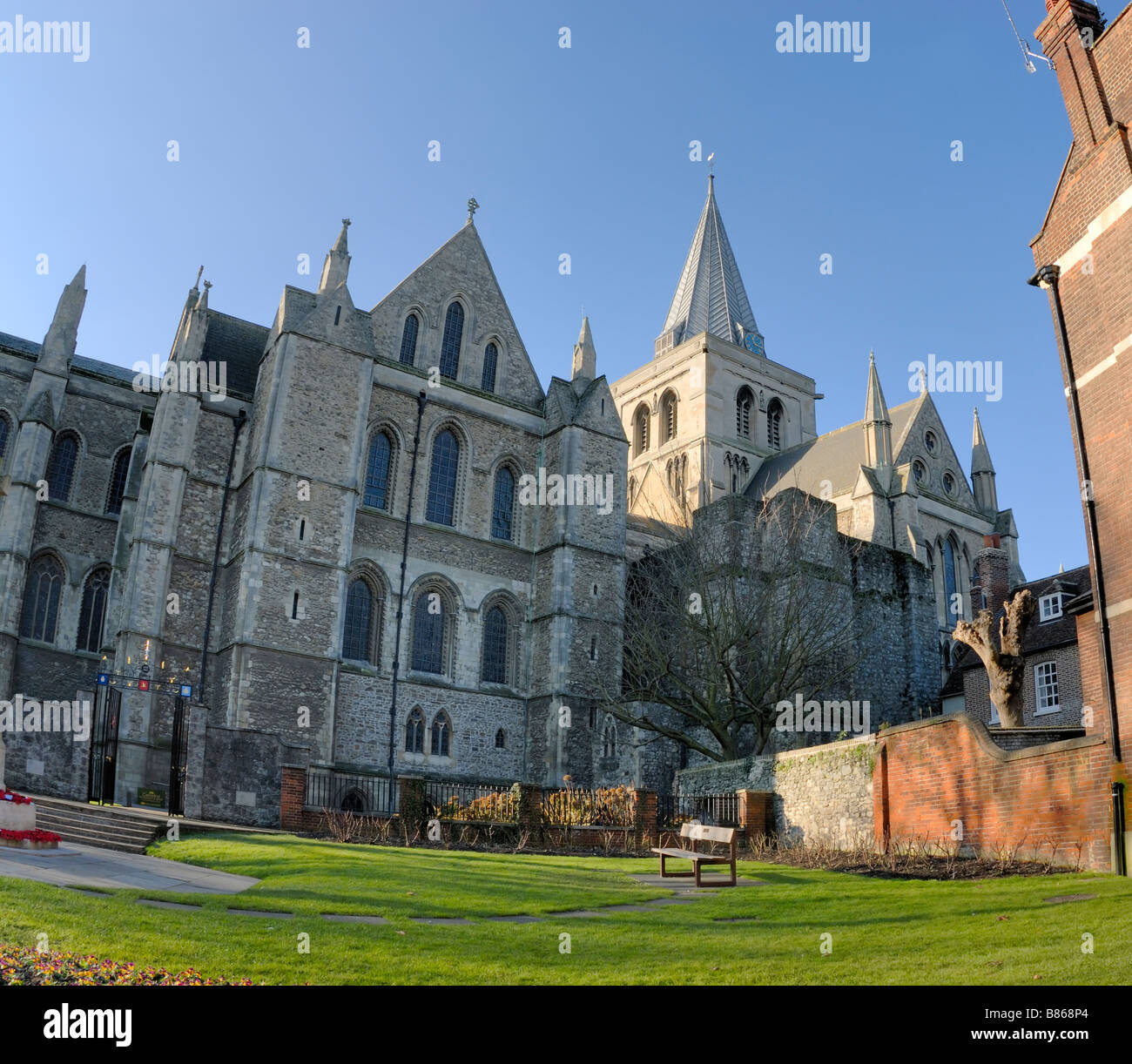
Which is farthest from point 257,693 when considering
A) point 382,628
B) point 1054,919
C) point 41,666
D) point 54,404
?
point 1054,919

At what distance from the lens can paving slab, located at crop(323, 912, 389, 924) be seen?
938cm

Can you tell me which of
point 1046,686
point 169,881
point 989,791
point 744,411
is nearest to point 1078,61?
point 989,791

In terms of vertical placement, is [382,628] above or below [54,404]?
below

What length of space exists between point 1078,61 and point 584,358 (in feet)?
60.3

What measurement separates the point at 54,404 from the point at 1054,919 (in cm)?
2891

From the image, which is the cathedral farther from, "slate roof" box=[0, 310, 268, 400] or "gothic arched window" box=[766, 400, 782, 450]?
"gothic arched window" box=[766, 400, 782, 450]

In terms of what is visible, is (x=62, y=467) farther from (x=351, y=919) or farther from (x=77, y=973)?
(x=77, y=973)

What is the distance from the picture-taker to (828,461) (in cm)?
Result: 5109

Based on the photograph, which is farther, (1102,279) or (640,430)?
(640,430)

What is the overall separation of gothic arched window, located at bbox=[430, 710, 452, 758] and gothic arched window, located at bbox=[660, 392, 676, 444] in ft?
122

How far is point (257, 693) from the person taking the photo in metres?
24.4

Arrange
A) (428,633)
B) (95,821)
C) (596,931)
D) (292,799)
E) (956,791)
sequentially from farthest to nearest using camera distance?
1. (428,633)
2. (292,799)
3. (95,821)
4. (956,791)
5. (596,931)

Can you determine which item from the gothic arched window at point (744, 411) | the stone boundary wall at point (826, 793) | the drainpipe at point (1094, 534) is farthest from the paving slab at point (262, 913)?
the gothic arched window at point (744, 411)
